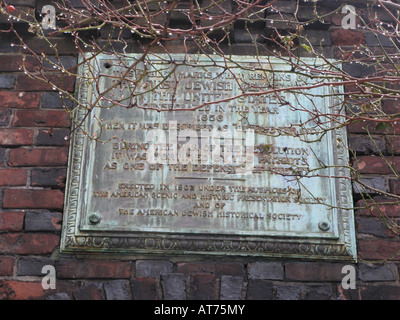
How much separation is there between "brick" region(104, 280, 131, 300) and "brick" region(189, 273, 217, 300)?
314mm

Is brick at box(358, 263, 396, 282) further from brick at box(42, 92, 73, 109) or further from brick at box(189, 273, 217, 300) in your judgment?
brick at box(42, 92, 73, 109)

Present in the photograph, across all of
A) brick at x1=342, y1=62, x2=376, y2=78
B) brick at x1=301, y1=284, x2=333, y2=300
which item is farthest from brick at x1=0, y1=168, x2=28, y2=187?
brick at x1=342, y1=62, x2=376, y2=78

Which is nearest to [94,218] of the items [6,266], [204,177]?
[6,266]

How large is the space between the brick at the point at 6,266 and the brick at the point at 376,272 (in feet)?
5.68

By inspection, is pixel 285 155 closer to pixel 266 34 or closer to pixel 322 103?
pixel 322 103

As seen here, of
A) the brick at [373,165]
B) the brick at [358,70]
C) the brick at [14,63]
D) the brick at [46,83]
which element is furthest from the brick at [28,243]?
the brick at [358,70]

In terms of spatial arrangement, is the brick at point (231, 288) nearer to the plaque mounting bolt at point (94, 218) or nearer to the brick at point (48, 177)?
the plaque mounting bolt at point (94, 218)

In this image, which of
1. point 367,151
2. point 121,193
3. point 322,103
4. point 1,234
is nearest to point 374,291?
point 367,151

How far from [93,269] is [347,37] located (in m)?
1.98

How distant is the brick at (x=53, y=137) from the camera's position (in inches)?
114

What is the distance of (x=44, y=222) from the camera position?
2734 mm

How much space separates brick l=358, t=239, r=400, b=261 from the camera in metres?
2.72

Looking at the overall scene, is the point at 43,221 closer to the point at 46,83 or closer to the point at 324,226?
the point at 46,83
